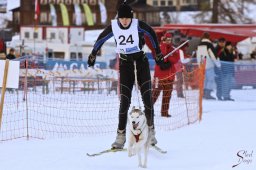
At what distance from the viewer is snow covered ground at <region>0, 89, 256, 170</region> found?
20.4 feet

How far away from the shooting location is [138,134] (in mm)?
6223

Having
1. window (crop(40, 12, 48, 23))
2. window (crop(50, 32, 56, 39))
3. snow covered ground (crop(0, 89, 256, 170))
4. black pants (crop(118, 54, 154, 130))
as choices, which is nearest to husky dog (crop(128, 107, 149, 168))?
snow covered ground (crop(0, 89, 256, 170))

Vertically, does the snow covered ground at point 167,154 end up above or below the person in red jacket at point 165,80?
below

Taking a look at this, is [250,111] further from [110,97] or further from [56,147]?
[56,147]

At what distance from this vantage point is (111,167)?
20.3 ft

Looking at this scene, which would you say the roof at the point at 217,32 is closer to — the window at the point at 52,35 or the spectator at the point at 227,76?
the window at the point at 52,35

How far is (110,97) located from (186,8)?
61.1 m

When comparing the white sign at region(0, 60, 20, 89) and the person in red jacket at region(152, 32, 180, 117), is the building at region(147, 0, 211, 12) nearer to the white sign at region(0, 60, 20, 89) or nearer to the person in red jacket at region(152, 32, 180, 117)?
the person in red jacket at region(152, 32, 180, 117)

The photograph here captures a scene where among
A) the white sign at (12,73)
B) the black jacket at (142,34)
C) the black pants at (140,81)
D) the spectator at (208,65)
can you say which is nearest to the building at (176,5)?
the spectator at (208,65)

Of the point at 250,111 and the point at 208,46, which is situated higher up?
the point at 208,46

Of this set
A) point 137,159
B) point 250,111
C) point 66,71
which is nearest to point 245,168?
point 137,159

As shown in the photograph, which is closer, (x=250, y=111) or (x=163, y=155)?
(x=163, y=155)
